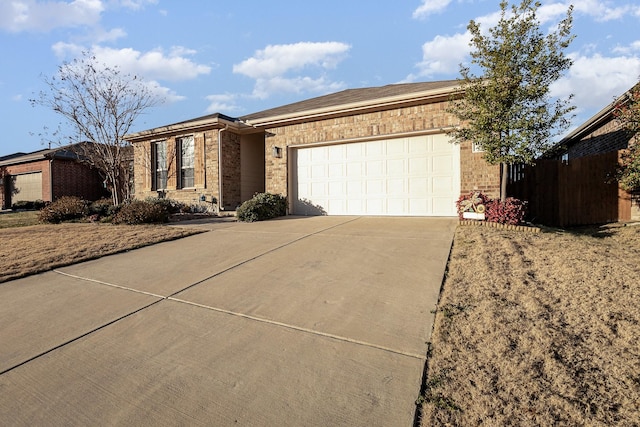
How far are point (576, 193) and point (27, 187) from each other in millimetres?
26708

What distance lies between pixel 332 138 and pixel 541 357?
8021 mm

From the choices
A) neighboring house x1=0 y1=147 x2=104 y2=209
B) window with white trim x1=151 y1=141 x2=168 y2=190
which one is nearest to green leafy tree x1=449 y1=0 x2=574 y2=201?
window with white trim x1=151 y1=141 x2=168 y2=190

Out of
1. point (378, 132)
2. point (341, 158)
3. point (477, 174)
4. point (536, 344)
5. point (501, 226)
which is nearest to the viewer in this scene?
point (536, 344)

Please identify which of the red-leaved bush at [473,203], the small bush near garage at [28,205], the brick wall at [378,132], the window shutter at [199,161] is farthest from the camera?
the small bush near garage at [28,205]

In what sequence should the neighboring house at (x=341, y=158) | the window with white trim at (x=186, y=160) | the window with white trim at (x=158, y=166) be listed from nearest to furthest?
the neighboring house at (x=341, y=158), the window with white trim at (x=186, y=160), the window with white trim at (x=158, y=166)

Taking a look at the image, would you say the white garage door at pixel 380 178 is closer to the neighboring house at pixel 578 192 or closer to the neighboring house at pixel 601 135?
the neighboring house at pixel 578 192

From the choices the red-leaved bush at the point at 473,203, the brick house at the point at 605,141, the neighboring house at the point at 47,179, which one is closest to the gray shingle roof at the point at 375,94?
the red-leaved bush at the point at 473,203

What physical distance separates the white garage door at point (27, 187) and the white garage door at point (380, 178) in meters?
17.6

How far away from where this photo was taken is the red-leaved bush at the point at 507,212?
5906mm

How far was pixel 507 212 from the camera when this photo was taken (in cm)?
594

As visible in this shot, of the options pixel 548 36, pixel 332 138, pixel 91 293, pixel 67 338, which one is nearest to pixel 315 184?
pixel 332 138

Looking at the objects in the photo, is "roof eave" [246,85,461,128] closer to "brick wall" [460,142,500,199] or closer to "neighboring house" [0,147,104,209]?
"brick wall" [460,142,500,199]

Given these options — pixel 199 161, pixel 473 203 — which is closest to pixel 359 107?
pixel 473 203

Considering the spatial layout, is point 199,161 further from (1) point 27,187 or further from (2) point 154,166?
(1) point 27,187
